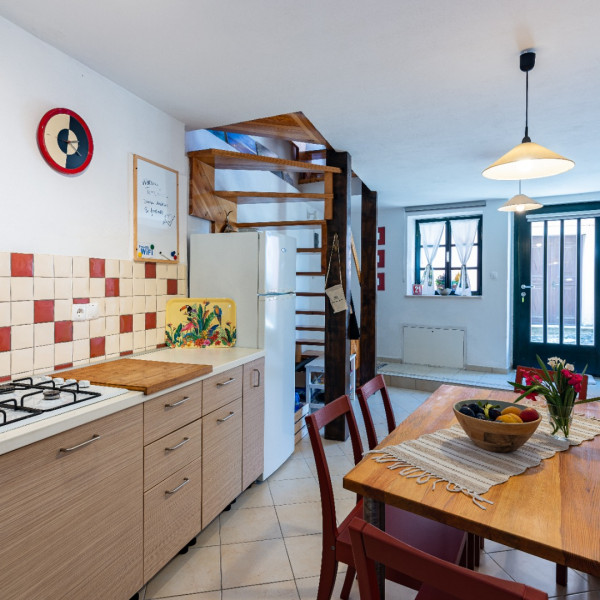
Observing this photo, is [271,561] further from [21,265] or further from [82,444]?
[21,265]

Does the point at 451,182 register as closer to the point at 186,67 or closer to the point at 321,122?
the point at 321,122

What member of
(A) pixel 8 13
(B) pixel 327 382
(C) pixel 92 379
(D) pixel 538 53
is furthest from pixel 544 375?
(A) pixel 8 13

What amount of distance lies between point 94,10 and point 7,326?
4.33ft

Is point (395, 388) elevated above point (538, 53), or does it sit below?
below

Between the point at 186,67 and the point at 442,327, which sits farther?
the point at 442,327

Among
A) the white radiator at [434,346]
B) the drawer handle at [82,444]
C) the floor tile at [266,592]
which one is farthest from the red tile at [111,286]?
the white radiator at [434,346]

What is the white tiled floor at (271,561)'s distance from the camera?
1.71 metres

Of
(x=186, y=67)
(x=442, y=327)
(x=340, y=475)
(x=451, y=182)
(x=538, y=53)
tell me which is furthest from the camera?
(x=442, y=327)

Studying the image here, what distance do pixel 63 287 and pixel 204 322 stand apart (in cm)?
92

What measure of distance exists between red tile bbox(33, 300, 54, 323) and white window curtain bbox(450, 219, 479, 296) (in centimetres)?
515

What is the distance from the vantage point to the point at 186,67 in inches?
80.5

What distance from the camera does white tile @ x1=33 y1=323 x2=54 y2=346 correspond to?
→ 1790 millimetres

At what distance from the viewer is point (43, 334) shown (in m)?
1.82

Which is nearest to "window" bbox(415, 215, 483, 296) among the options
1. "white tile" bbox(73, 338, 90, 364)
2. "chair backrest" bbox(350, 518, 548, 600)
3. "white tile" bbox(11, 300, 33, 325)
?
"white tile" bbox(73, 338, 90, 364)
